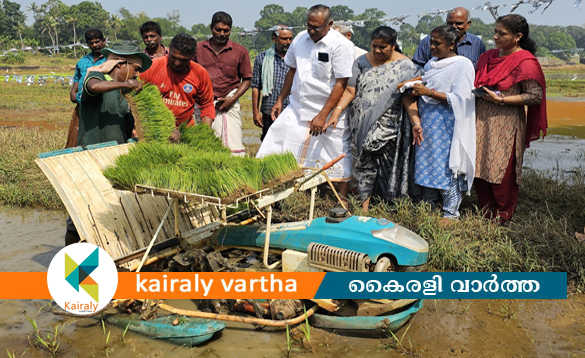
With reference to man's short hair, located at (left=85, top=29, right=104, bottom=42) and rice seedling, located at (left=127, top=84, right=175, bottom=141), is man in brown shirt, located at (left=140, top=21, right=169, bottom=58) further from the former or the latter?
rice seedling, located at (left=127, top=84, right=175, bottom=141)

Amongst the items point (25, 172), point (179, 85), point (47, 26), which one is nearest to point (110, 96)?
point (179, 85)

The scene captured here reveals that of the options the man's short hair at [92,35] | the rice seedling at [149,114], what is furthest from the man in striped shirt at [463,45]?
the man's short hair at [92,35]

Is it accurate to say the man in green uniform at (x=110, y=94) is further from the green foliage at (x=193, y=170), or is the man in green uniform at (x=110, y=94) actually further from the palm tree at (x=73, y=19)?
the palm tree at (x=73, y=19)

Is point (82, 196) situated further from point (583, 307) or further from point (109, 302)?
point (583, 307)

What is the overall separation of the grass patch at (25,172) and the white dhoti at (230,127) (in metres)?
2.34

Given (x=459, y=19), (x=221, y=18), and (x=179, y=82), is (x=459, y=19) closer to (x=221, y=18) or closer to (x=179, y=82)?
(x=221, y=18)

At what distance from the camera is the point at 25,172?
7371 mm

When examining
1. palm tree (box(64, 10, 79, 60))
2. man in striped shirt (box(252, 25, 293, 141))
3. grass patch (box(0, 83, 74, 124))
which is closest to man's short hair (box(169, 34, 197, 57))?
man in striped shirt (box(252, 25, 293, 141))

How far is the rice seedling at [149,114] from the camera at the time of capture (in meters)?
4.25

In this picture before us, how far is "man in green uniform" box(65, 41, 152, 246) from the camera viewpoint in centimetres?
409

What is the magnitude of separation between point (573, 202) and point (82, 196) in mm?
5323

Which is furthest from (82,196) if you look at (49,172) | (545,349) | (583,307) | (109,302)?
(583,307)

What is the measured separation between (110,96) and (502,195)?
4.03 meters

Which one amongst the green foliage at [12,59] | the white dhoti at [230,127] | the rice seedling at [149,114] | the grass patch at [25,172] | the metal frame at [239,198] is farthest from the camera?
the green foliage at [12,59]
